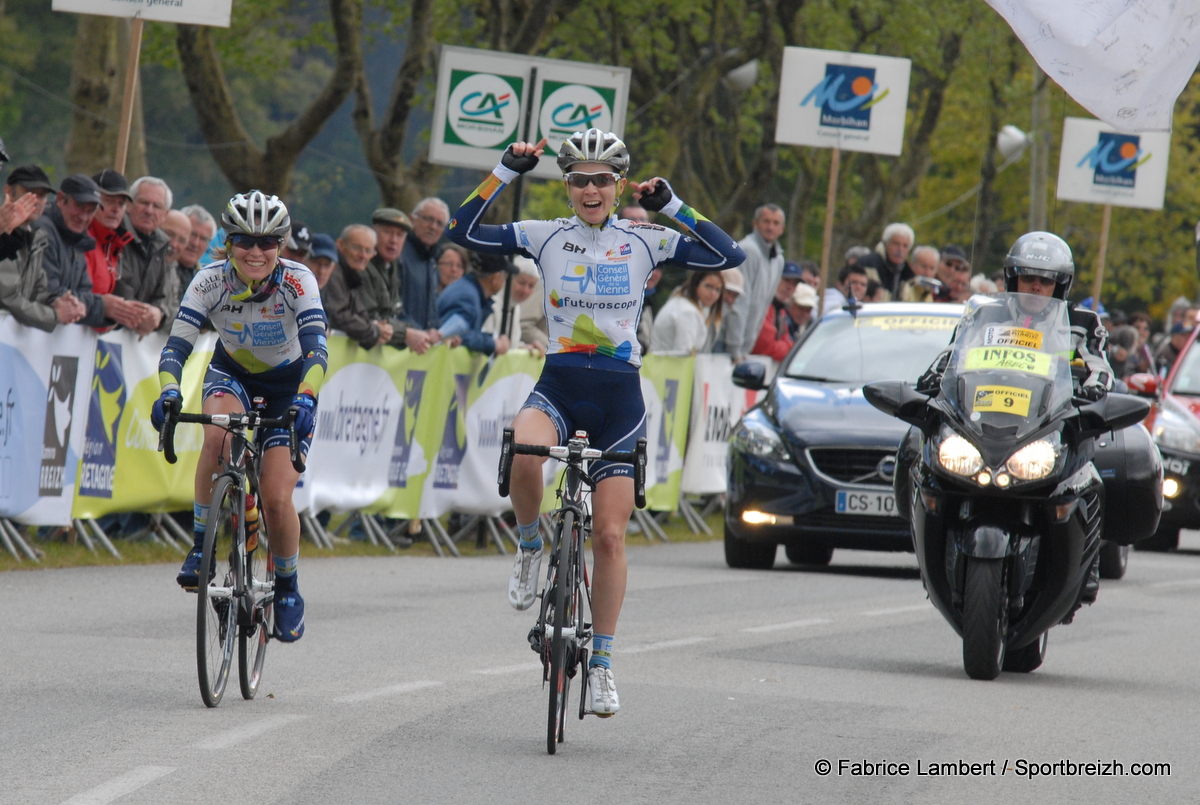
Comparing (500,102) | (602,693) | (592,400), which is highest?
(500,102)

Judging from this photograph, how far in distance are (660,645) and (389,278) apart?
583 cm

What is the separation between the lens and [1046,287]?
10.3 m

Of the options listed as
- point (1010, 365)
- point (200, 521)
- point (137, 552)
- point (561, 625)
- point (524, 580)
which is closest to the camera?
point (561, 625)

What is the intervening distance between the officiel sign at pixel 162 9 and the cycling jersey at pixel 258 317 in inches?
252

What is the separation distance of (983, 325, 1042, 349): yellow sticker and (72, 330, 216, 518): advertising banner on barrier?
5413 millimetres

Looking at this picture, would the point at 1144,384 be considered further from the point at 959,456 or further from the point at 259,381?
the point at 259,381

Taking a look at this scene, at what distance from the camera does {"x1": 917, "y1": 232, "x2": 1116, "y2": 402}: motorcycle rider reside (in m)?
10.2

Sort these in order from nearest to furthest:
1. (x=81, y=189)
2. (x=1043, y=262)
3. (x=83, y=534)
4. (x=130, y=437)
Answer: (x=1043, y=262) < (x=81, y=189) < (x=83, y=534) < (x=130, y=437)

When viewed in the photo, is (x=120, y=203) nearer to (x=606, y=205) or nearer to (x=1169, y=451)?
(x=606, y=205)

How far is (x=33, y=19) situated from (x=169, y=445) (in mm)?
58088

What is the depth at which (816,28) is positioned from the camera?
4222 centimetres

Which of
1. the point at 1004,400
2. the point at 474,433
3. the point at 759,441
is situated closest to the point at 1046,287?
the point at 1004,400

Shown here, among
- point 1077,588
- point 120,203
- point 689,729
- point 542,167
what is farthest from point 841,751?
Result: point 542,167

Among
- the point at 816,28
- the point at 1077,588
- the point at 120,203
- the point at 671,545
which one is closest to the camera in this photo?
the point at 1077,588
